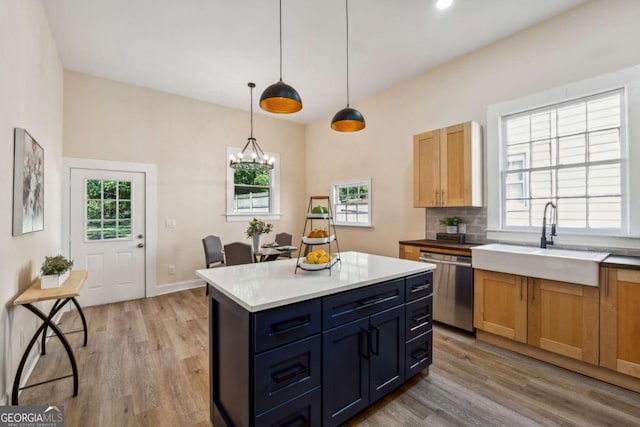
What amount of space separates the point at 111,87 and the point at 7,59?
2.72 m

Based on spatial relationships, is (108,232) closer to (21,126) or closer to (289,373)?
(21,126)

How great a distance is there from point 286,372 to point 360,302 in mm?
591

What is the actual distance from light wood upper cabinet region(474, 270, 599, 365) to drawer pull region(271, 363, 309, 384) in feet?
7.29

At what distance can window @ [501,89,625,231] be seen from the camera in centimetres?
265

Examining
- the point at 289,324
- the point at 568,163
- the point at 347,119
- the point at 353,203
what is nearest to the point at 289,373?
the point at 289,324

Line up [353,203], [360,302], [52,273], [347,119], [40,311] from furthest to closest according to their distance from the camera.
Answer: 1. [353,203]
2. [347,119]
3. [52,273]
4. [40,311]
5. [360,302]

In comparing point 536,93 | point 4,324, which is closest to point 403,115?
point 536,93

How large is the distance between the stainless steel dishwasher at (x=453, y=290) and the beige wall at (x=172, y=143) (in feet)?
11.7

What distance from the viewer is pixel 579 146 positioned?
2842 millimetres

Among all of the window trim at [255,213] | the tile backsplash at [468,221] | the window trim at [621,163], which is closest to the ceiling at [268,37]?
the window trim at [621,163]

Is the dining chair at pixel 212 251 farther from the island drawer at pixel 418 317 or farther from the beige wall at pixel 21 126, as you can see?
the island drawer at pixel 418 317

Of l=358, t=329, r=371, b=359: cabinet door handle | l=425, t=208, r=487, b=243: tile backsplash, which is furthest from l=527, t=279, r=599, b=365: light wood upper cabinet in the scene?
l=358, t=329, r=371, b=359: cabinet door handle

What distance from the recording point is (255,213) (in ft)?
18.9

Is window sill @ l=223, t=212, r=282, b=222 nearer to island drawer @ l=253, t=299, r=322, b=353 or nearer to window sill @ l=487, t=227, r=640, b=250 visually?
window sill @ l=487, t=227, r=640, b=250
